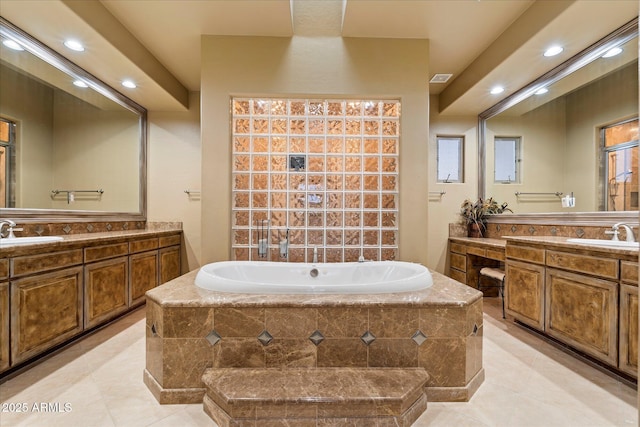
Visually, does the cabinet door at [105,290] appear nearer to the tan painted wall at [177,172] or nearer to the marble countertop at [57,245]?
the marble countertop at [57,245]

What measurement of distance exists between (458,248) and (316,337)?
2.72 meters

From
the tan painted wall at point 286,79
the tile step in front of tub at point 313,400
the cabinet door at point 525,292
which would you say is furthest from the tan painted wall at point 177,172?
the cabinet door at point 525,292

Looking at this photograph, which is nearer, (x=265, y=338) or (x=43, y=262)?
(x=265, y=338)

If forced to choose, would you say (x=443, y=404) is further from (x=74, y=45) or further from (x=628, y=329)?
(x=74, y=45)

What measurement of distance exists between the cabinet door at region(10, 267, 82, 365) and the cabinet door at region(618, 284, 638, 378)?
3573mm

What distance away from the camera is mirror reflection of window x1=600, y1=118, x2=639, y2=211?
7.05ft

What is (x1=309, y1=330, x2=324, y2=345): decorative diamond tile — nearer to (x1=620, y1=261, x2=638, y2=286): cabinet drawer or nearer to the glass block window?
the glass block window

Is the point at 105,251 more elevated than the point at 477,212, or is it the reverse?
the point at 477,212

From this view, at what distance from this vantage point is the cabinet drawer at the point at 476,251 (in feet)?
10.4

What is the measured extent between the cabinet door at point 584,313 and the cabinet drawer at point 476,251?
0.93m

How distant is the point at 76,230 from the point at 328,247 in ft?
7.94

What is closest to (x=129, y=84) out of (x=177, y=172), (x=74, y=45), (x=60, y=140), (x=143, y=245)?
(x=74, y=45)

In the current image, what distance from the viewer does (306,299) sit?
162cm

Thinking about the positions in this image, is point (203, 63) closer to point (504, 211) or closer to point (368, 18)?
point (368, 18)
